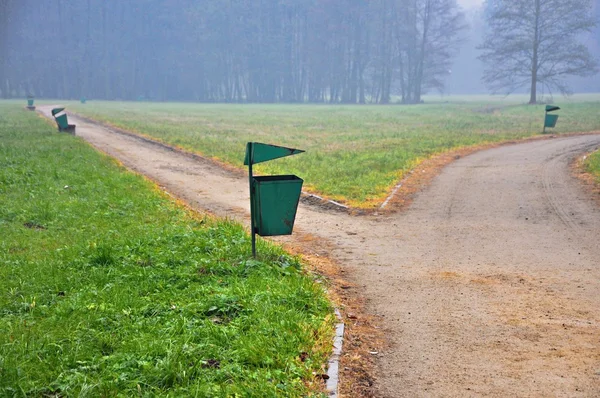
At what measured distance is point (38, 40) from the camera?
96.4 meters

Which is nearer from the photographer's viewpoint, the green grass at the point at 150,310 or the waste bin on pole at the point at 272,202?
the green grass at the point at 150,310

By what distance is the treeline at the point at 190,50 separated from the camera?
88812mm

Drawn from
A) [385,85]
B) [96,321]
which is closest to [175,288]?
[96,321]

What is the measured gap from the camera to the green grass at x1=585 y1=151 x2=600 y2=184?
1501cm

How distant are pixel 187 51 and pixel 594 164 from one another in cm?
8911

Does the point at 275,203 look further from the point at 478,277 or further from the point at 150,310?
the point at 478,277

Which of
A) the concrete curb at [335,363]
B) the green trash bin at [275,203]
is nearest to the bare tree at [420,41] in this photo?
the green trash bin at [275,203]

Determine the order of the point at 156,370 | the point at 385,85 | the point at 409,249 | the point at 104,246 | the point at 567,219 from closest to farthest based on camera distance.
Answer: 1. the point at 156,370
2. the point at 104,246
3. the point at 409,249
4. the point at 567,219
5. the point at 385,85

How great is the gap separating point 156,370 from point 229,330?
0.89m

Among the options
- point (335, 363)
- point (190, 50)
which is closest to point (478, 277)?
point (335, 363)

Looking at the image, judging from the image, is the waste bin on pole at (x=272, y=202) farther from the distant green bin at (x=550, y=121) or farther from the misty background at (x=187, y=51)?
the misty background at (x=187, y=51)

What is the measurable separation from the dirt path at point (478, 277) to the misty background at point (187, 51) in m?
74.5

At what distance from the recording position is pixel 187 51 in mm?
98438

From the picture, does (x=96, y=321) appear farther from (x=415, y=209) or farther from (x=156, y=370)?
(x=415, y=209)
